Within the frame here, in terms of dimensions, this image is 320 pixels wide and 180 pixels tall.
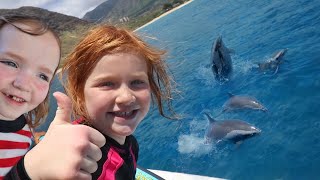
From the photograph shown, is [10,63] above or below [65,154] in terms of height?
above

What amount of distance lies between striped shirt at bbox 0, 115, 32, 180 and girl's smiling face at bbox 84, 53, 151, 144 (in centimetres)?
67

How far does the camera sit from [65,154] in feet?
3.23

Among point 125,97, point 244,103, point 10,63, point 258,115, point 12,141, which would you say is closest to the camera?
point 10,63

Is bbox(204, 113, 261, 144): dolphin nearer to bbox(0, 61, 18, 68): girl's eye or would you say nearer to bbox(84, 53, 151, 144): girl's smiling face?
bbox(84, 53, 151, 144): girl's smiling face

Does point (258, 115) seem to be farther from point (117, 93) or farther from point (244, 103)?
point (117, 93)

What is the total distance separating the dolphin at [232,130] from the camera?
544cm

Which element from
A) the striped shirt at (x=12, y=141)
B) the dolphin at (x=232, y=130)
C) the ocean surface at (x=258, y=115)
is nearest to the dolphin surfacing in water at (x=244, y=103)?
the ocean surface at (x=258, y=115)

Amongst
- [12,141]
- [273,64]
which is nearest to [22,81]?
[12,141]

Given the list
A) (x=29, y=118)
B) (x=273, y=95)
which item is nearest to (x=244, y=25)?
(x=273, y=95)

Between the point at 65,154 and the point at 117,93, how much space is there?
759 mm

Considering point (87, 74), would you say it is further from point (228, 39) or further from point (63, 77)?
point (228, 39)

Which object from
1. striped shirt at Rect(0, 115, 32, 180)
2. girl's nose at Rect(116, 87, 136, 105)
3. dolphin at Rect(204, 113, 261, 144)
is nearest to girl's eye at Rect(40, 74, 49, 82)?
girl's nose at Rect(116, 87, 136, 105)

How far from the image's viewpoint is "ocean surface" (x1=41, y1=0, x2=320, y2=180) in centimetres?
627

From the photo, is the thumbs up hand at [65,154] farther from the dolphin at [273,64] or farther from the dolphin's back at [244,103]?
the dolphin at [273,64]
